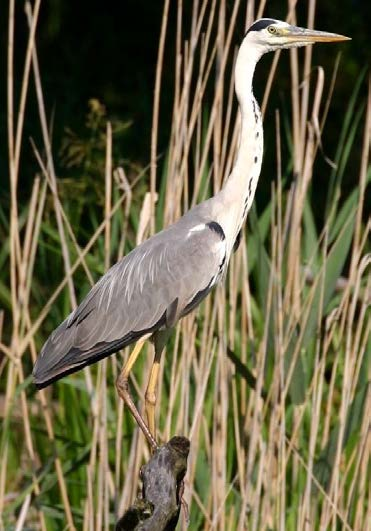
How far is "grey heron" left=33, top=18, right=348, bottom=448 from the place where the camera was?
2.83 metres

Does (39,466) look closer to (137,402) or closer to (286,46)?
(137,402)

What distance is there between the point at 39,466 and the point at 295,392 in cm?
89

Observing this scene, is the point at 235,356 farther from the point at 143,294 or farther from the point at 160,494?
the point at 160,494

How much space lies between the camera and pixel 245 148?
287 centimetres

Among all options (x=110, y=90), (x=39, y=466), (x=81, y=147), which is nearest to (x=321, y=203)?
(x=110, y=90)

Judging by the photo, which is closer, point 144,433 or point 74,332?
point 144,433

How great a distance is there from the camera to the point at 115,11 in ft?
21.7

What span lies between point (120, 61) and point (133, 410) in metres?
4.08

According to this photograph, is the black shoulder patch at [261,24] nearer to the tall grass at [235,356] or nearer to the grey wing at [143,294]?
the tall grass at [235,356]

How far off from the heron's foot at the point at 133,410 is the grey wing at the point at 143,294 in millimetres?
70

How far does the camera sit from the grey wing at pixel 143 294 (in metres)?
2.86

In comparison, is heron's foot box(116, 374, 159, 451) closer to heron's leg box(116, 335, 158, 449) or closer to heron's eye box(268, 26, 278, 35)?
heron's leg box(116, 335, 158, 449)

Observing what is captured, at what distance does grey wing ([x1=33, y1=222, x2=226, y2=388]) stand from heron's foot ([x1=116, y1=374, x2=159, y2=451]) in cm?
7

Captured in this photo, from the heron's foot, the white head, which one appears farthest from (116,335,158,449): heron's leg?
the white head
